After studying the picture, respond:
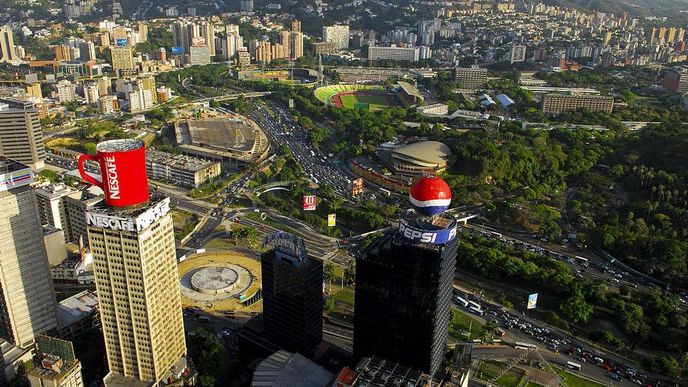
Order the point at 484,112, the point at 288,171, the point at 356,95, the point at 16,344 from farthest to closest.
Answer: the point at 356,95 < the point at 484,112 < the point at 288,171 < the point at 16,344

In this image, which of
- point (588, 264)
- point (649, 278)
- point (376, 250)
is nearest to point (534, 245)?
point (588, 264)

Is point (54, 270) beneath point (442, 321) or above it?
beneath

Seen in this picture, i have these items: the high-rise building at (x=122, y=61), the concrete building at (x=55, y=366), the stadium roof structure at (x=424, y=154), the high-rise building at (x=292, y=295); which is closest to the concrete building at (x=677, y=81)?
the stadium roof structure at (x=424, y=154)

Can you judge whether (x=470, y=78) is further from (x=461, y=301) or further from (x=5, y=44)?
(x=5, y=44)

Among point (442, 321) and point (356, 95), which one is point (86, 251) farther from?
point (356, 95)

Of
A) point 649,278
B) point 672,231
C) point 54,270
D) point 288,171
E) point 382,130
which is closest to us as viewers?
point 54,270

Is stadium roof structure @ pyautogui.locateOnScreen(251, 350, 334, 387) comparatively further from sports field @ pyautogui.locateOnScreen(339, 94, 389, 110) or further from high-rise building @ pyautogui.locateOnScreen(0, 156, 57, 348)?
sports field @ pyautogui.locateOnScreen(339, 94, 389, 110)

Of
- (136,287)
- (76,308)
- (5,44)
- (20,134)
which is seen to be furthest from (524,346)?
(5,44)

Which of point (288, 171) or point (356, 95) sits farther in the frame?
point (356, 95)

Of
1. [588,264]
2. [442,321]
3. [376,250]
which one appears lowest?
[588,264]
